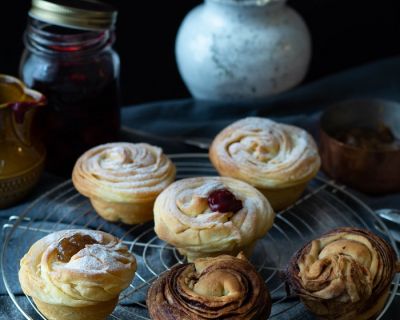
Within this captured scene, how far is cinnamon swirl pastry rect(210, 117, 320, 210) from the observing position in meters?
2.26

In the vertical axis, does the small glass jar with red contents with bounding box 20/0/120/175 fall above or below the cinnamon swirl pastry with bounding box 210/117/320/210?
above

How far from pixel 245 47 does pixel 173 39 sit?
0.73m

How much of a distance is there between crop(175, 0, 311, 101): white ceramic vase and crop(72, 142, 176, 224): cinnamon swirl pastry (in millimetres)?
712

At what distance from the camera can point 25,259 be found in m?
1.83

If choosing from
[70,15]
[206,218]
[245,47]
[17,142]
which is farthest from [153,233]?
[245,47]

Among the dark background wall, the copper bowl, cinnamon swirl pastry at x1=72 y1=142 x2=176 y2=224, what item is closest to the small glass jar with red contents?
cinnamon swirl pastry at x1=72 y1=142 x2=176 y2=224

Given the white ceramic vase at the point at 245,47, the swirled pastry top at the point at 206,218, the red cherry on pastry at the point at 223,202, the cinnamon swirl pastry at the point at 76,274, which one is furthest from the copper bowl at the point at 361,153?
the cinnamon swirl pastry at the point at 76,274

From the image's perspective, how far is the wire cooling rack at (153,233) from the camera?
2041 mm

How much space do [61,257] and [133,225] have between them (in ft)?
1.92

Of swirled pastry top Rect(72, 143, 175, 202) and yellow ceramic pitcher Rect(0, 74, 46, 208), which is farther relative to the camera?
yellow ceramic pitcher Rect(0, 74, 46, 208)

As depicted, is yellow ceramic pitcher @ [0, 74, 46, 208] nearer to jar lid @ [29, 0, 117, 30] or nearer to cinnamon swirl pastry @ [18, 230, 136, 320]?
jar lid @ [29, 0, 117, 30]

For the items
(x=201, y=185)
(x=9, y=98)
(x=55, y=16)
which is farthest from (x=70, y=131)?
(x=201, y=185)

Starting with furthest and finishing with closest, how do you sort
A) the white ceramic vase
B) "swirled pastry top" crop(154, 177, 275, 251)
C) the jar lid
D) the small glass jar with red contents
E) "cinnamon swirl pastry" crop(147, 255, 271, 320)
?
the white ceramic vase < the small glass jar with red contents < the jar lid < "swirled pastry top" crop(154, 177, 275, 251) < "cinnamon swirl pastry" crop(147, 255, 271, 320)

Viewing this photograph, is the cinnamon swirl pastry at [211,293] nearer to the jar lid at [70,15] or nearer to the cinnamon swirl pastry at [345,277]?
the cinnamon swirl pastry at [345,277]
